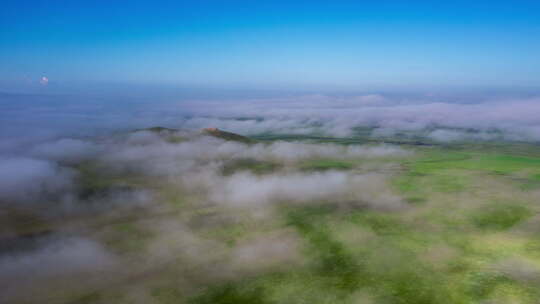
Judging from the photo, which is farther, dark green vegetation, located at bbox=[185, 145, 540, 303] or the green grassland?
the green grassland

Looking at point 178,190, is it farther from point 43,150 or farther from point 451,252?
point 43,150

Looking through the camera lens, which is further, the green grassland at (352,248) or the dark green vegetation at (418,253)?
the green grassland at (352,248)

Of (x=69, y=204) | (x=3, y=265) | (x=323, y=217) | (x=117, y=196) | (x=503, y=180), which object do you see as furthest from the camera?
(x=503, y=180)

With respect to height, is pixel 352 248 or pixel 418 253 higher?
pixel 418 253

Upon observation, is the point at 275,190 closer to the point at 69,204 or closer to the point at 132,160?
the point at 69,204

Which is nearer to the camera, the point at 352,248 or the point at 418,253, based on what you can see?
the point at 418,253

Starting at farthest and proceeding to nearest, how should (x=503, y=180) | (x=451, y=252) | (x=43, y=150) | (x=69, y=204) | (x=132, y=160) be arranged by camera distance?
1. (x=43, y=150)
2. (x=132, y=160)
3. (x=503, y=180)
4. (x=69, y=204)
5. (x=451, y=252)

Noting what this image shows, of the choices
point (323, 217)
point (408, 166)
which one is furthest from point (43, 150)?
point (408, 166)

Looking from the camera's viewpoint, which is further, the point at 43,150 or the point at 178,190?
the point at 43,150
